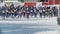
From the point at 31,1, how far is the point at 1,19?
302 inches

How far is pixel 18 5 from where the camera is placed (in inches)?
1144

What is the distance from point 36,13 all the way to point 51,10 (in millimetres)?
1792

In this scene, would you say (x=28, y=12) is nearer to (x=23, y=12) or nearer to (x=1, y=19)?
(x=23, y=12)

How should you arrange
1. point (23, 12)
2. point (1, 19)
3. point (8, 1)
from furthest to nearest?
point (8, 1) → point (23, 12) → point (1, 19)

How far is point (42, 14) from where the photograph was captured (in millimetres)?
27906

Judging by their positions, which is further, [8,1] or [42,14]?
[8,1]

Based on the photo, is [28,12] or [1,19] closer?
[1,19]

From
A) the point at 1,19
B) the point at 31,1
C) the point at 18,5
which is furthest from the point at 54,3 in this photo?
the point at 1,19

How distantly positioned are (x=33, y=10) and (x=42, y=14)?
45.8 inches

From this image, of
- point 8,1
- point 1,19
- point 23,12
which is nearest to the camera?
point 1,19

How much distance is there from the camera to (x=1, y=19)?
26.1 m

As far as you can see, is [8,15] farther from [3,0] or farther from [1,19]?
[3,0]

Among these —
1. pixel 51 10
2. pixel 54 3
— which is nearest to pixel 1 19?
pixel 51 10

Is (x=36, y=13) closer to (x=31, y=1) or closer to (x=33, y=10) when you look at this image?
(x=33, y=10)
